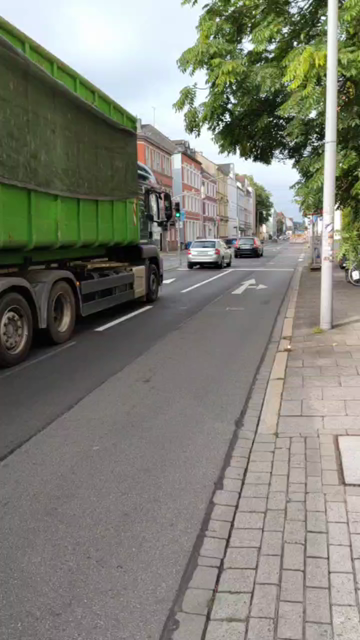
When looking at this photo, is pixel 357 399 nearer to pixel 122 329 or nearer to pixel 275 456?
pixel 275 456

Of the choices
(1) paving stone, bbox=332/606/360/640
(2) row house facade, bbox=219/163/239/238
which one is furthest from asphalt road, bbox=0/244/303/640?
(2) row house facade, bbox=219/163/239/238

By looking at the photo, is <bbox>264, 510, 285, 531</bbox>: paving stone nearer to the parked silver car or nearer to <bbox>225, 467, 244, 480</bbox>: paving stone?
<bbox>225, 467, 244, 480</bbox>: paving stone

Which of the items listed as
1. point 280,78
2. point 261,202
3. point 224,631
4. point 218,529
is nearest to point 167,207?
point 280,78

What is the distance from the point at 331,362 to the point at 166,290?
1084cm

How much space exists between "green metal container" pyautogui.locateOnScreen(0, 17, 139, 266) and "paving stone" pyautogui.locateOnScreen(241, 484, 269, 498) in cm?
453

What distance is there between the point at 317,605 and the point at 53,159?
6.90 meters

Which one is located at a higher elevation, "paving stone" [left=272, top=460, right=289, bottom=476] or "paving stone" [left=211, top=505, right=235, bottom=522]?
"paving stone" [left=272, top=460, right=289, bottom=476]

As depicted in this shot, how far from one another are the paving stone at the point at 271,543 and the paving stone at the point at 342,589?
0.34 meters

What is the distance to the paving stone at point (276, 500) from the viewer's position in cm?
348

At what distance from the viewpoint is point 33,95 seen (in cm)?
726

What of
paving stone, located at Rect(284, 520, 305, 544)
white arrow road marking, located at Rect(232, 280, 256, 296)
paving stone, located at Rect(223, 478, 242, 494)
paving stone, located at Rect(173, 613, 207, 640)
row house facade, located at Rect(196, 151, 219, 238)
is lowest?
paving stone, located at Rect(173, 613, 207, 640)

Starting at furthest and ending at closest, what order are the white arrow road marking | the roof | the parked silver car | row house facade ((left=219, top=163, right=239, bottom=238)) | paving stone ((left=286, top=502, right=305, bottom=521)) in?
row house facade ((left=219, top=163, right=239, bottom=238)) → the roof → the parked silver car → the white arrow road marking → paving stone ((left=286, top=502, right=305, bottom=521))

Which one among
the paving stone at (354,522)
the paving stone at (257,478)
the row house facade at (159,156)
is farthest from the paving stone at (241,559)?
the row house facade at (159,156)

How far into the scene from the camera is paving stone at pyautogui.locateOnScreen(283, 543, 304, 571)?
2802 millimetres
